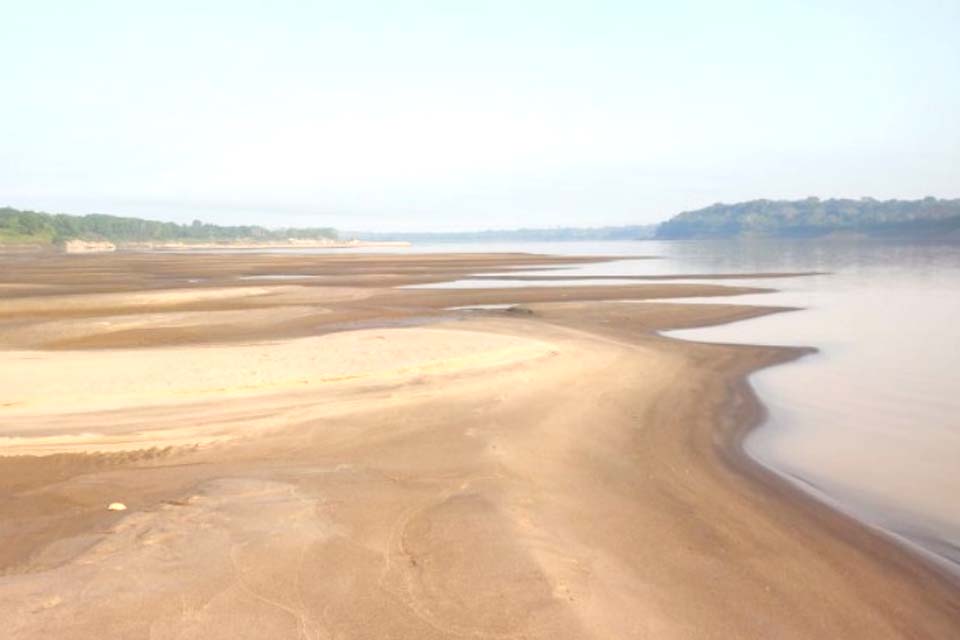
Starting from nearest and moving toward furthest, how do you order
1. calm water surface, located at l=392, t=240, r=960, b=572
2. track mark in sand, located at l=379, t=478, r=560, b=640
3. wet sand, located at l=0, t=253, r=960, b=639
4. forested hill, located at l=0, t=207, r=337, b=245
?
track mark in sand, located at l=379, t=478, r=560, b=640, wet sand, located at l=0, t=253, r=960, b=639, calm water surface, located at l=392, t=240, r=960, b=572, forested hill, located at l=0, t=207, r=337, b=245

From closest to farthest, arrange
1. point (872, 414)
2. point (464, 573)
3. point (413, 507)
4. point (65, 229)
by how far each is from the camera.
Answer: point (464, 573) → point (413, 507) → point (872, 414) → point (65, 229)

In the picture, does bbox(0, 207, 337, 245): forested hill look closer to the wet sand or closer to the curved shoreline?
the wet sand

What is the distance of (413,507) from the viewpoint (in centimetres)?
762

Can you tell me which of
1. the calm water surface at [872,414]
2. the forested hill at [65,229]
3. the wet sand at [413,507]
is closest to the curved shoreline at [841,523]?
the wet sand at [413,507]

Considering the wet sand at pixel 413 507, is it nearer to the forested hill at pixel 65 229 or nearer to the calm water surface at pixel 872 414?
the calm water surface at pixel 872 414

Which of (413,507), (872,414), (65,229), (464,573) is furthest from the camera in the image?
(65,229)

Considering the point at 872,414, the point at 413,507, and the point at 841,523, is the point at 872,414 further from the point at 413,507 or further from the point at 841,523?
the point at 413,507

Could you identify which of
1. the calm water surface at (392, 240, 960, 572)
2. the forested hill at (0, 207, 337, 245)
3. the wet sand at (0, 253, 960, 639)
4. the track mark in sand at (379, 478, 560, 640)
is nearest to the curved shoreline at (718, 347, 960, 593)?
the wet sand at (0, 253, 960, 639)

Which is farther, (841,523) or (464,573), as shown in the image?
(841,523)

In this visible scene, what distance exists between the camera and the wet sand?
546 centimetres

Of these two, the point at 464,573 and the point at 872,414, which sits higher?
the point at 464,573

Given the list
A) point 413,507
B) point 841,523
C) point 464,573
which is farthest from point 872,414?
point 464,573

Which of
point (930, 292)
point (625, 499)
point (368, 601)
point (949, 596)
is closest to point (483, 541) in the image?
point (368, 601)

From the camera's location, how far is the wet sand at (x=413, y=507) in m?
5.46
